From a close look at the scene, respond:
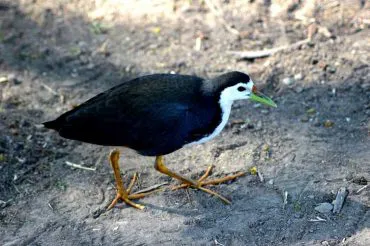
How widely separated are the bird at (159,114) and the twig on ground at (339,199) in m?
0.96

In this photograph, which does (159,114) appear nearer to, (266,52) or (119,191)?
(119,191)

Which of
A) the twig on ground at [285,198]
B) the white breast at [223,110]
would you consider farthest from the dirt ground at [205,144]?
the white breast at [223,110]

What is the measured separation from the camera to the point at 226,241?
5.61 m

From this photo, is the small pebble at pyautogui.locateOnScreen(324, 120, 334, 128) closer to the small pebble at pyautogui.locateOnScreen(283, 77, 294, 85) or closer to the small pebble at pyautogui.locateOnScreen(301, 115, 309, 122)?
the small pebble at pyautogui.locateOnScreen(301, 115, 309, 122)

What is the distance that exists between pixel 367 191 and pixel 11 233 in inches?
126

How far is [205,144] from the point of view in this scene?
6.84m

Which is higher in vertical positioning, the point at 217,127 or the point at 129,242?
the point at 217,127

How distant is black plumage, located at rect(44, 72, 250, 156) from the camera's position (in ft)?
19.1

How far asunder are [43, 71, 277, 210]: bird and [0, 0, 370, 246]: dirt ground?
381mm

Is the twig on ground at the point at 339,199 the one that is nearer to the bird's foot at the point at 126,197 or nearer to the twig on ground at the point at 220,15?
the bird's foot at the point at 126,197

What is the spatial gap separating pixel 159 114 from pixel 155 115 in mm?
37

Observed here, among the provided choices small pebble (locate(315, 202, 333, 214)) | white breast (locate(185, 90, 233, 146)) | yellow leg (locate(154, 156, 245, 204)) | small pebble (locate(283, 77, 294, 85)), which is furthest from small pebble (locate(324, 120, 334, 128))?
white breast (locate(185, 90, 233, 146))

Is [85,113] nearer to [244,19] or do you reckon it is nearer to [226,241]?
[226,241]

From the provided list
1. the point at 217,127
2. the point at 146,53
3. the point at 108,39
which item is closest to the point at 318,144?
the point at 217,127
